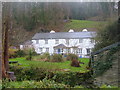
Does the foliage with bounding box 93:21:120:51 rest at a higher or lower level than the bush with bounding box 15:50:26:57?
higher

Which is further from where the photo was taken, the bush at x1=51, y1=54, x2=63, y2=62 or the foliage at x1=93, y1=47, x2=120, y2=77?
the bush at x1=51, y1=54, x2=63, y2=62

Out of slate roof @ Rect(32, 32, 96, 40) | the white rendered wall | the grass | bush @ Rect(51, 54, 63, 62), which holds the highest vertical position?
the grass

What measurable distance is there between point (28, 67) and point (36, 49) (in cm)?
39

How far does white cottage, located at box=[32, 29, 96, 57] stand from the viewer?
10.3ft

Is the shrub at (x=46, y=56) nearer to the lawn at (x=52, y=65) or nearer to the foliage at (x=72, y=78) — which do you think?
the lawn at (x=52, y=65)

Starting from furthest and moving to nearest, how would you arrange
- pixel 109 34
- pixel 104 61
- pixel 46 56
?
pixel 46 56 → pixel 104 61 → pixel 109 34

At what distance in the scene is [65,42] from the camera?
3162mm

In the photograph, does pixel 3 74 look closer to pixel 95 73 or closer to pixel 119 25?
pixel 95 73

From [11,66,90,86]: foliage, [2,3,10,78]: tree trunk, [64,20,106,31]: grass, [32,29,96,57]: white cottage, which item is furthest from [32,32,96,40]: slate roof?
[11,66,90,86]: foliage

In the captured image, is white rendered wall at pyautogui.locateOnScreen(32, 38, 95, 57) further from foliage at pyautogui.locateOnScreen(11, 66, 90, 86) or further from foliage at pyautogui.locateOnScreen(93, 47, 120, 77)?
foliage at pyautogui.locateOnScreen(11, 66, 90, 86)

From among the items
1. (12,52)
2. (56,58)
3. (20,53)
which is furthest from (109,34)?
(12,52)

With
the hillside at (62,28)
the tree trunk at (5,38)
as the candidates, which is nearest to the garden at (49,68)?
the tree trunk at (5,38)

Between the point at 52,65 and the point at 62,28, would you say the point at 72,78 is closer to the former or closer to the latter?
the point at 52,65

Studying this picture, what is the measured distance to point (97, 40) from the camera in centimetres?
312
